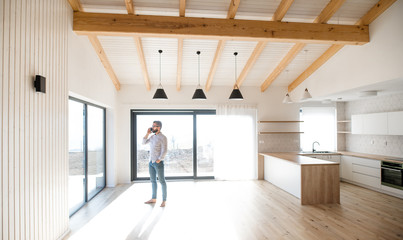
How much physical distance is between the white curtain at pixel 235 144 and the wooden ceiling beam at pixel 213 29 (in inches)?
108

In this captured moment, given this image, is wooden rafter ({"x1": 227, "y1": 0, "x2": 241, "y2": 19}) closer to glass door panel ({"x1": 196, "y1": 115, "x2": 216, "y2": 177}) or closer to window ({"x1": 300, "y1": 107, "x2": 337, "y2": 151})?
A: glass door panel ({"x1": 196, "y1": 115, "x2": 216, "y2": 177})

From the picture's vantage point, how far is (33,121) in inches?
92.5

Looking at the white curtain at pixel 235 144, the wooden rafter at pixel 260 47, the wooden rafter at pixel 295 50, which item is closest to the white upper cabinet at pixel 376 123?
the wooden rafter at pixel 295 50

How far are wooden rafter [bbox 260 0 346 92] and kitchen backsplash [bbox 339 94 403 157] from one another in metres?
2.40

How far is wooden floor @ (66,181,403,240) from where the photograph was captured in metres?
3.14

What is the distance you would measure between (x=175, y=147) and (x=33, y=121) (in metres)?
4.15

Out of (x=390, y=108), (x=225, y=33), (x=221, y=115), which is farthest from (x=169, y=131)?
(x=390, y=108)

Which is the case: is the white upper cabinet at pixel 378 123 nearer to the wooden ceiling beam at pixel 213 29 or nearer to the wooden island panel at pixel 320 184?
the wooden island panel at pixel 320 184

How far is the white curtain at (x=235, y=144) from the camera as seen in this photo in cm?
620

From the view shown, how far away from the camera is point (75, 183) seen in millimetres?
3932

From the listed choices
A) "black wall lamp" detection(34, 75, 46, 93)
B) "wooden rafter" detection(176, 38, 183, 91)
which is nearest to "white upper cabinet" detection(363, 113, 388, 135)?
"wooden rafter" detection(176, 38, 183, 91)

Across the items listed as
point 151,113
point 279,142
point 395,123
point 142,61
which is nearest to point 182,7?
point 142,61

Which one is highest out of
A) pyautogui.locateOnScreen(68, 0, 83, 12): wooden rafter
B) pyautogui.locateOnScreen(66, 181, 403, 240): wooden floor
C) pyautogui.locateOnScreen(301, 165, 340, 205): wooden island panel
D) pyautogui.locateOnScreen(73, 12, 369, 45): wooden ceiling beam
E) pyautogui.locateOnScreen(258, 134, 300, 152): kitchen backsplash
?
pyautogui.locateOnScreen(68, 0, 83, 12): wooden rafter

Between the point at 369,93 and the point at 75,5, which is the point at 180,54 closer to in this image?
the point at 75,5
